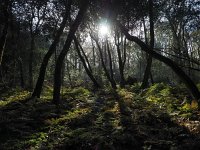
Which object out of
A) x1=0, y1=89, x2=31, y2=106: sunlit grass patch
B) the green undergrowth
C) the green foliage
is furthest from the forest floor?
the green foliage

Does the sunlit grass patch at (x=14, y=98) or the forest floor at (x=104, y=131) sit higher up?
the sunlit grass patch at (x=14, y=98)

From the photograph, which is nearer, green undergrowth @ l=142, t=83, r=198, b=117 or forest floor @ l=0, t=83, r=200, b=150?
forest floor @ l=0, t=83, r=200, b=150

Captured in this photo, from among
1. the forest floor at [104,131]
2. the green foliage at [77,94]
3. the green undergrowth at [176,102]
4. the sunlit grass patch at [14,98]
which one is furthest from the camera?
the green foliage at [77,94]

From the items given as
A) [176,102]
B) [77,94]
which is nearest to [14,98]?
[77,94]

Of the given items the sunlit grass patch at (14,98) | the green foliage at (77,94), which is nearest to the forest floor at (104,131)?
the sunlit grass patch at (14,98)

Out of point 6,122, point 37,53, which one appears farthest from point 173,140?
point 37,53

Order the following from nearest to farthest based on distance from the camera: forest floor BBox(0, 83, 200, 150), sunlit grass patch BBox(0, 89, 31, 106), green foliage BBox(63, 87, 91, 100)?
forest floor BBox(0, 83, 200, 150) → sunlit grass patch BBox(0, 89, 31, 106) → green foliage BBox(63, 87, 91, 100)

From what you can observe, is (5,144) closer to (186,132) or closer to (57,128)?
(57,128)

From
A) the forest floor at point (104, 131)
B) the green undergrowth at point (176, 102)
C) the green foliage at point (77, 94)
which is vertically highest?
the green foliage at point (77, 94)

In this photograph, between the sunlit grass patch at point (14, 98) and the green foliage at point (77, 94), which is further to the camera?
the green foliage at point (77, 94)

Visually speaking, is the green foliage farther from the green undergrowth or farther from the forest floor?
the forest floor

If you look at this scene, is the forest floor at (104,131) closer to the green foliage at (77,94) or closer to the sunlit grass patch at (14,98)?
the sunlit grass patch at (14,98)

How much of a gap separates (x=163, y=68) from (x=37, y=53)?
149 ft

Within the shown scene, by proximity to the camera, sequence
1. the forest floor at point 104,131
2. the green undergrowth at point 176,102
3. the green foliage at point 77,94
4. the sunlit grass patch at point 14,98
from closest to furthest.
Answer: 1. the forest floor at point 104,131
2. the green undergrowth at point 176,102
3. the sunlit grass patch at point 14,98
4. the green foliage at point 77,94
